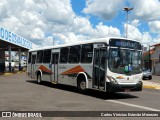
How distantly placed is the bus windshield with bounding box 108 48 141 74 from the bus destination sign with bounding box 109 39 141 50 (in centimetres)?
21

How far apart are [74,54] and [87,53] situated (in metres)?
1.73

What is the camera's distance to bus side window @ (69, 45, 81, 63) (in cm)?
1903

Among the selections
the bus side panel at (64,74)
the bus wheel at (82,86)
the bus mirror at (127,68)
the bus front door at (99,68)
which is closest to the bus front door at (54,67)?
the bus side panel at (64,74)

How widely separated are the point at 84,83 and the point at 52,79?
5.22 m

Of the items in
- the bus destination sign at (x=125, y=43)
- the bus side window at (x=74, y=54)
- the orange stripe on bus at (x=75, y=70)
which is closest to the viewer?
the bus destination sign at (x=125, y=43)

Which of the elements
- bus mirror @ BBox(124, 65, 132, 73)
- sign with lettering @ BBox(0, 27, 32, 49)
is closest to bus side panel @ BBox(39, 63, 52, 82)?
bus mirror @ BBox(124, 65, 132, 73)

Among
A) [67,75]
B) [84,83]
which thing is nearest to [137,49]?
[84,83]

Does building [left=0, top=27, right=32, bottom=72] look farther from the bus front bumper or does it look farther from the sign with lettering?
the bus front bumper

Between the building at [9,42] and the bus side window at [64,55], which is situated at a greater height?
the building at [9,42]

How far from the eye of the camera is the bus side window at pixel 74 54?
1903 cm

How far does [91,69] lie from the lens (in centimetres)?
1734

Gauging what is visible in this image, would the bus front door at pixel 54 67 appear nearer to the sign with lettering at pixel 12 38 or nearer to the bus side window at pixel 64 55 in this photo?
the bus side window at pixel 64 55

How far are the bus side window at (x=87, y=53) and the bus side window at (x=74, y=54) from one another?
0.51m

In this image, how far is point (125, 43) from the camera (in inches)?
658
